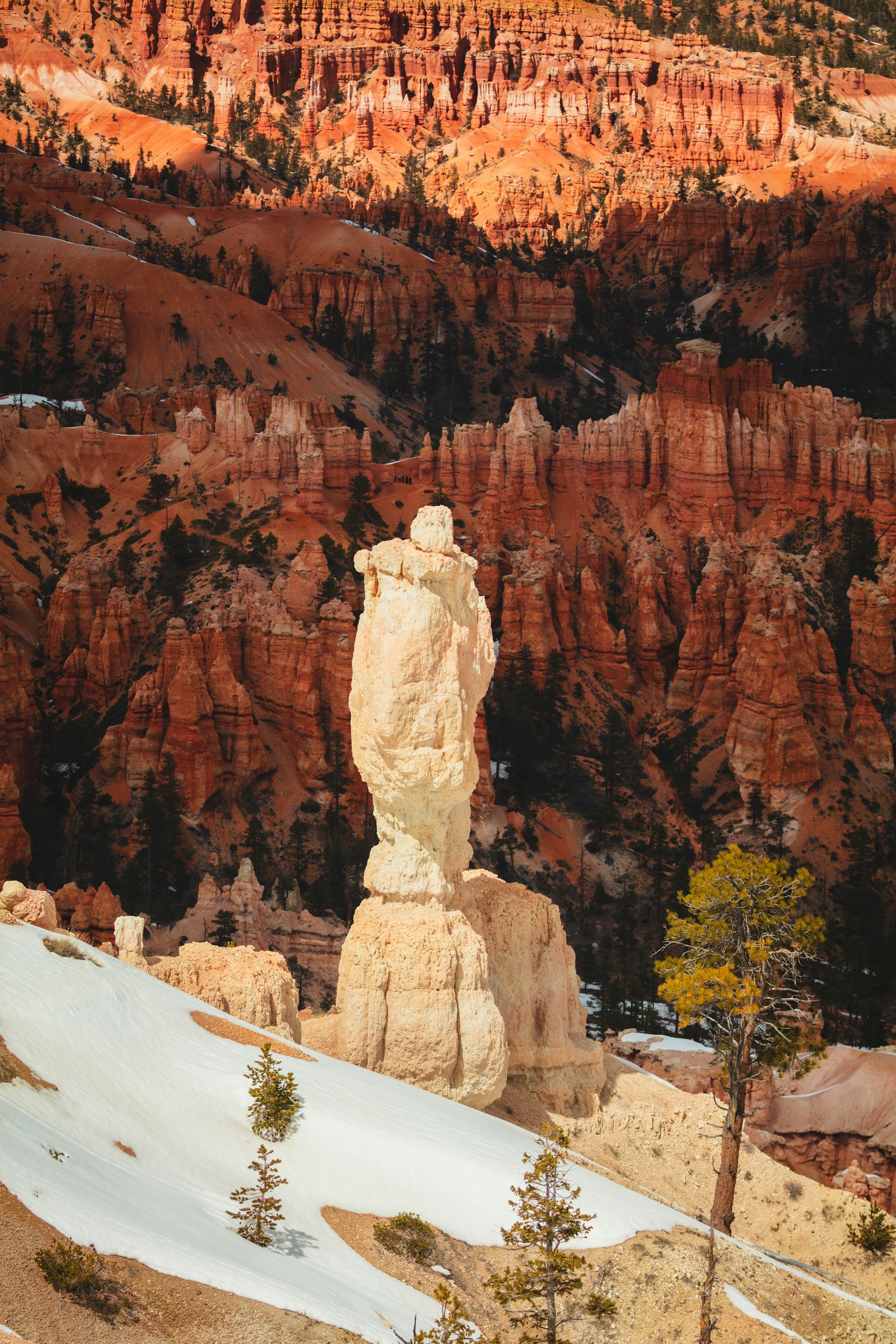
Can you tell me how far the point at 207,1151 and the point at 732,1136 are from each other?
8217 millimetres

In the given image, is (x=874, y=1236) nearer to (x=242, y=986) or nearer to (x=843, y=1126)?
(x=242, y=986)

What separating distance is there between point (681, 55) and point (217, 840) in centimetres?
14524

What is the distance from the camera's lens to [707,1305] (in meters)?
17.7

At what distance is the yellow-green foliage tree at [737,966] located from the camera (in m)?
22.5

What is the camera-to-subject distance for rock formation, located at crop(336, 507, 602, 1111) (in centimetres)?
2228

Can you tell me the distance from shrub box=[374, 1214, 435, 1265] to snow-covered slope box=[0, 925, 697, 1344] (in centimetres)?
37

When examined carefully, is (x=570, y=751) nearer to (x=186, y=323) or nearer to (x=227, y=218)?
(x=186, y=323)

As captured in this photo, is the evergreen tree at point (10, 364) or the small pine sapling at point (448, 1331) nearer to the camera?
the small pine sapling at point (448, 1331)

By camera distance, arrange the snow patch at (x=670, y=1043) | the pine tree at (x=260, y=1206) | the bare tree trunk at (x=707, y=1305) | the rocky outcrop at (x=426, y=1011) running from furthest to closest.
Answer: the snow patch at (x=670, y=1043) < the rocky outcrop at (x=426, y=1011) < the bare tree trunk at (x=707, y=1305) < the pine tree at (x=260, y=1206)

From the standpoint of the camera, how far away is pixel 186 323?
103312 millimetres

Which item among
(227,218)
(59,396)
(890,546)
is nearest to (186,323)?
(59,396)

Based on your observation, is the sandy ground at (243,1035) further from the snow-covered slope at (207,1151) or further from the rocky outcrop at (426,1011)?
the rocky outcrop at (426,1011)

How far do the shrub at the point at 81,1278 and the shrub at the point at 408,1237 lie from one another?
4296mm

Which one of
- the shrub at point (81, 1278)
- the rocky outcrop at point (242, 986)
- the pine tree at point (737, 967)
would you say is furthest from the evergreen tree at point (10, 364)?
the shrub at point (81, 1278)
